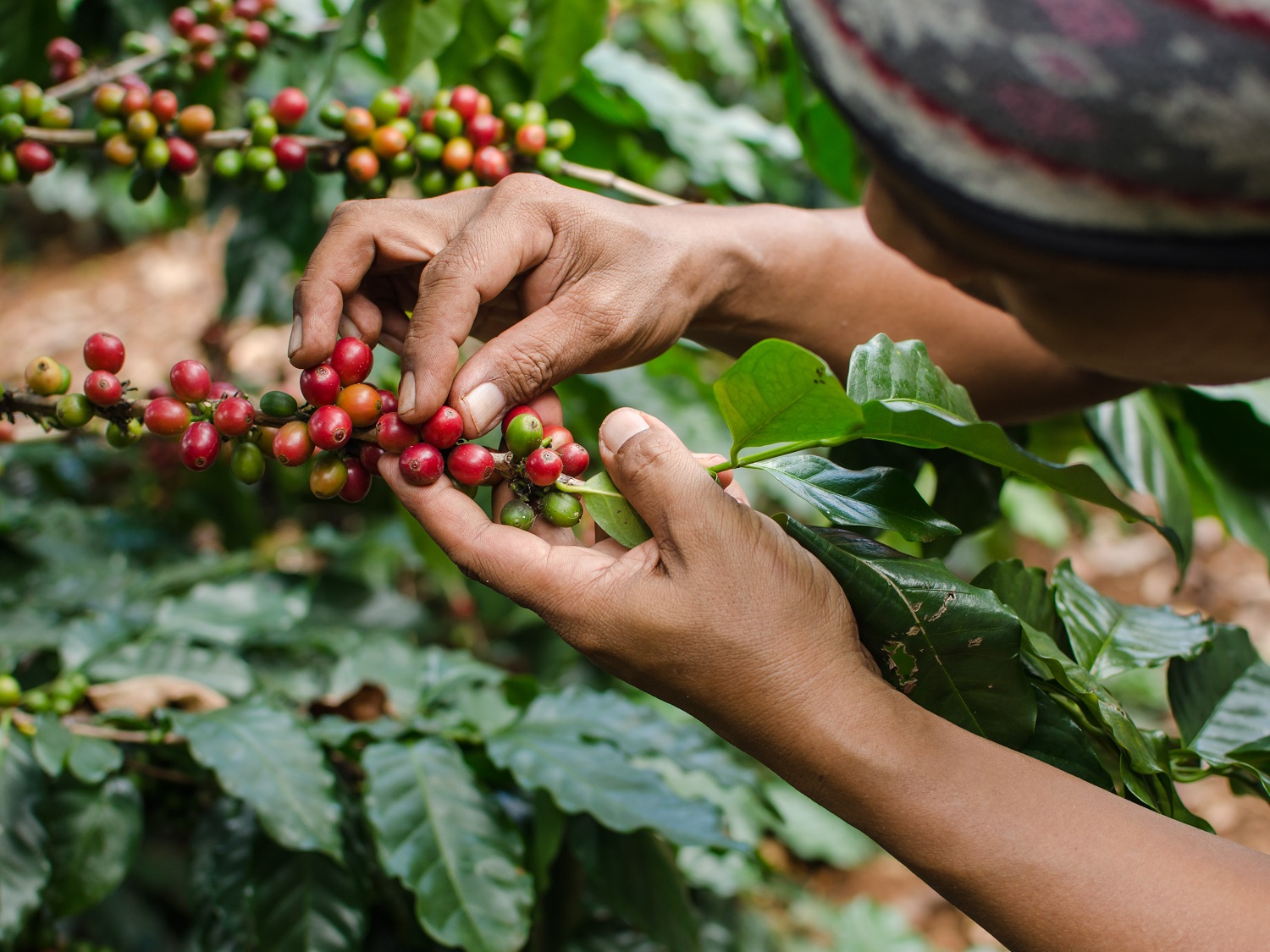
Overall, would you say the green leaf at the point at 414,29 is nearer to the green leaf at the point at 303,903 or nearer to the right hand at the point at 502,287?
the right hand at the point at 502,287

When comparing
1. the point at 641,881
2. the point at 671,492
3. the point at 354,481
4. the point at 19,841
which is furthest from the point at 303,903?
the point at 671,492

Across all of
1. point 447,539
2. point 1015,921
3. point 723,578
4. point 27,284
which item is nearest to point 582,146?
point 447,539

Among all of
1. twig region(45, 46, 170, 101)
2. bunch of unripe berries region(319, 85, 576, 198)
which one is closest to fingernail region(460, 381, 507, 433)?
bunch of unripe berries region(319, 85, 576, 198)

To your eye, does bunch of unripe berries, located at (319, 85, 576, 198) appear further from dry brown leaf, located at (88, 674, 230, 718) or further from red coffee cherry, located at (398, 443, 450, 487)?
dry brown leaf, located at (88, 674, 230, 718)

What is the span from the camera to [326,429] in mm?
958

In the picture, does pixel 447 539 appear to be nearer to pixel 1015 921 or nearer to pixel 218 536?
pixel 1015 921

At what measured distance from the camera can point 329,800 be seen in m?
1.16

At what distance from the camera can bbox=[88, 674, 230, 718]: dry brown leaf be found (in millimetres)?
1348

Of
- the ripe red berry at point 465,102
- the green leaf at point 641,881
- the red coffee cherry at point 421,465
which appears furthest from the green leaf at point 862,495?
the ripe red berry at point 465,102

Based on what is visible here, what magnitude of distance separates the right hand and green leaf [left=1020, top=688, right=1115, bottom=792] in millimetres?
649

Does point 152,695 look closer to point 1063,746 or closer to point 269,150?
point 269,150

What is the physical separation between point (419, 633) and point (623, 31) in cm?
224

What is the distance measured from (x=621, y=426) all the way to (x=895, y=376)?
0.29 m

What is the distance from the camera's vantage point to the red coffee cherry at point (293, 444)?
97 centimetres
